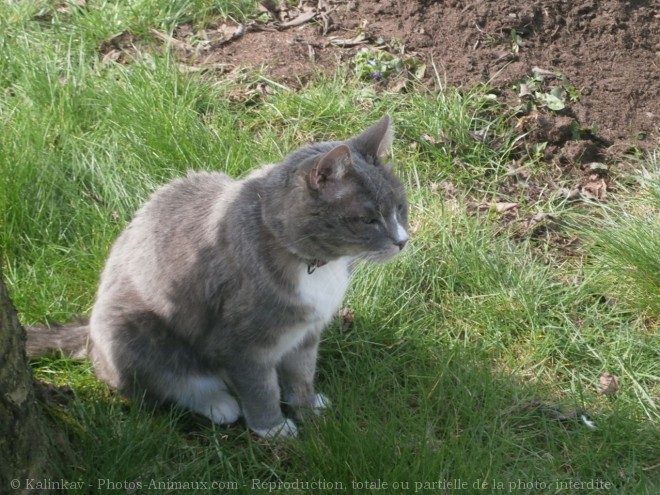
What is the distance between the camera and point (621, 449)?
346 cm

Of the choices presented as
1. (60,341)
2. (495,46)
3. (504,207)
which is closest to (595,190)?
(504,207)

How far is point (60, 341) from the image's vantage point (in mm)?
3711

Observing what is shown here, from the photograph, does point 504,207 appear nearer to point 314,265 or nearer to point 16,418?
point 314,265

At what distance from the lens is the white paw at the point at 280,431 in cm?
349

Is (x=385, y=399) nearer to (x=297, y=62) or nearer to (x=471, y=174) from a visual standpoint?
(x=471, y=174)

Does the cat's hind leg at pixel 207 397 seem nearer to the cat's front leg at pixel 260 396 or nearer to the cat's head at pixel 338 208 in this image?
Result: the cat's front leg at pixel 260 396

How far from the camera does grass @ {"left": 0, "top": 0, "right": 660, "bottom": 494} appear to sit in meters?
3.22

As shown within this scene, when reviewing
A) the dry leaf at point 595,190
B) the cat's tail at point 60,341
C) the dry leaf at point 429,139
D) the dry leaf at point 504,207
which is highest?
the dry leaf at point 429,139

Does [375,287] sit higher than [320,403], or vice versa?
[375,287]

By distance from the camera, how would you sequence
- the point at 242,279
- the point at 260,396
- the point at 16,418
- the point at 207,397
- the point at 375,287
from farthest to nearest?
the point at 375,287, the point at 207,397, the point at 260,396, the point at 242,279, the point at 16,418

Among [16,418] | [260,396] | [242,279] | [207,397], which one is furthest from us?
[207,397]

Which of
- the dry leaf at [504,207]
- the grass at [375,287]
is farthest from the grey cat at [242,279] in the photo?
the dry leaf at [504,207]

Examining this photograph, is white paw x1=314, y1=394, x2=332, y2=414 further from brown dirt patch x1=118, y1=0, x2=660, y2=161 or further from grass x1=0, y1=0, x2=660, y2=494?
brown dirt patch x1=118, y1=0, x2=660, y2=161

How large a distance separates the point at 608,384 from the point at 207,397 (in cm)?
165
